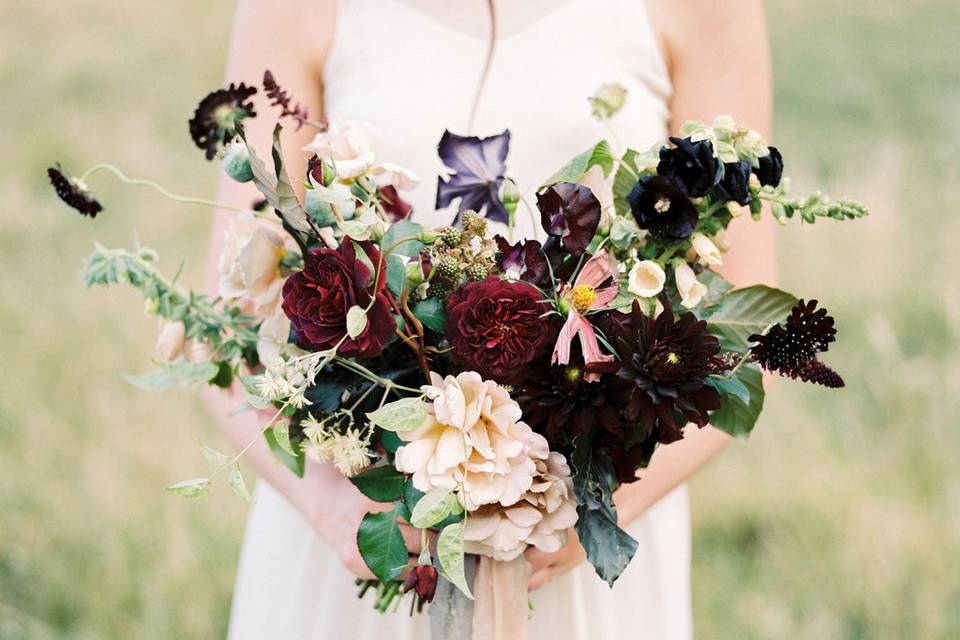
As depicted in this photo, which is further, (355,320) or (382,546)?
(382,546)

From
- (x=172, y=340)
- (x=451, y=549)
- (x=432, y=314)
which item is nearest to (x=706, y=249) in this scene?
(x=432, y=314)

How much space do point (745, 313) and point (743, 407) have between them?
4.1 inches

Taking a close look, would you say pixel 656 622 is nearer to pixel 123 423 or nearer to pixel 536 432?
pixel 536 432

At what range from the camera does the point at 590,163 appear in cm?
114

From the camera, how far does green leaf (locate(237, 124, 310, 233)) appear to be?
970 mm

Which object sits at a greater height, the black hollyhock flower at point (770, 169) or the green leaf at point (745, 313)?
the black hollyhock flower at point (770, 169)

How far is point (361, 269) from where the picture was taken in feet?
3.22

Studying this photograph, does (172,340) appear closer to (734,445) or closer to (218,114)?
(218,114)

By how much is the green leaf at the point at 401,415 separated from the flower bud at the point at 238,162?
262 millimetres

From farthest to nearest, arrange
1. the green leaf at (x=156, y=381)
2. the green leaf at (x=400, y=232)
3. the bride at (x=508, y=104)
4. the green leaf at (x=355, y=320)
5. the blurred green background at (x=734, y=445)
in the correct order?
the blurred green background at (x=734, y=445)
the bride at (x=508, y=104)
the green leaf at (x=156, y=381)
the green leaf at (x=400, y=232)
the green leaf at (x=355, y=320)

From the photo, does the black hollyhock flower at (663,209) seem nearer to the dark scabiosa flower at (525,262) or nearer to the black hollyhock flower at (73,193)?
the dark scabiosa flower at (525,262)

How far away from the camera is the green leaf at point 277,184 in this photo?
3.18ft

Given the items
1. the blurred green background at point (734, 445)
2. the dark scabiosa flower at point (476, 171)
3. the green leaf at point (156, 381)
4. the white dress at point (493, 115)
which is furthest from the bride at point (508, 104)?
the blurred green background at point (734, 445)

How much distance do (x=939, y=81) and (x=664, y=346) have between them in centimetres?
523
